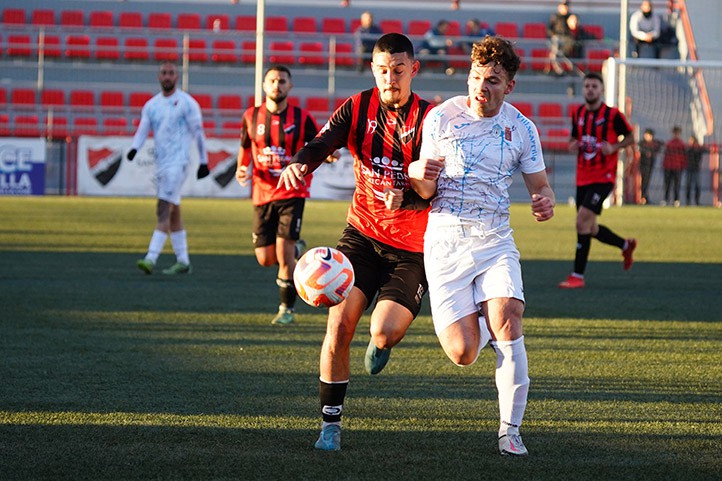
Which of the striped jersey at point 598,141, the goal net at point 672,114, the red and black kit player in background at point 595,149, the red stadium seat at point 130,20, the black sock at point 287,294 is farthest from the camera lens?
the red stadium seat at point 130,20

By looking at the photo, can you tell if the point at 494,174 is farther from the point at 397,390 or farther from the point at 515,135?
the point at 397,390

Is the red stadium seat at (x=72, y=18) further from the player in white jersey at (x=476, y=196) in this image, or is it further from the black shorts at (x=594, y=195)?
the player in white jersey at (x=476, y=196)

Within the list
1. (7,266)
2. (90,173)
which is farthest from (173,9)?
(7,266)

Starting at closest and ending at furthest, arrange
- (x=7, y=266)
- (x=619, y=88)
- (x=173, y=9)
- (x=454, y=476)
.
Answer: (x=454, y=476)
(x=7, y=266)
(x=619, y=88)
(x=173, y=9)

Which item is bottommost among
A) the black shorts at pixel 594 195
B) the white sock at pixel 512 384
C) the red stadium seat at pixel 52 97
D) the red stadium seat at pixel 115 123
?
the white sock at pixel 512 384

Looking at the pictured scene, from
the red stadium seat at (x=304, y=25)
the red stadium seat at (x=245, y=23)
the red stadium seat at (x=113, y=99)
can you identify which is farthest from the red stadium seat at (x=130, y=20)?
the red stadium seat at (x=304, y=25)

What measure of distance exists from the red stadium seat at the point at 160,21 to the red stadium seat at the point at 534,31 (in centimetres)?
1086

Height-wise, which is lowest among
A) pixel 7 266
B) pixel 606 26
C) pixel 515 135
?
pixel 7 266

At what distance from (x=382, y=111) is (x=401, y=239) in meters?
0.63

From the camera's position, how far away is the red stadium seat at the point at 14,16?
1404 inches

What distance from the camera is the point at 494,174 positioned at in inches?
214

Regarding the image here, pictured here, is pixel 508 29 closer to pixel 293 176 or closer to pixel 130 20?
pixel 130 20

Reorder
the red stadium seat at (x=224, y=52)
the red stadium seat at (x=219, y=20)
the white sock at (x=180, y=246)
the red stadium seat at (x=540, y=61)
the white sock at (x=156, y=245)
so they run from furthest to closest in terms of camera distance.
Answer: the red stadium seat at (x=219, y=20), the red stadium seat at (x=540, y=61), the red stadium seat at (x=224, y=52), the white sock at (x=180, y=246), the white sock at (x=156, y=245)

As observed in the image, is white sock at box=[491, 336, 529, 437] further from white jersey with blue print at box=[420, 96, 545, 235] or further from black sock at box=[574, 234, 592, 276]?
black sock at box=[574, 234, 592, 276]
